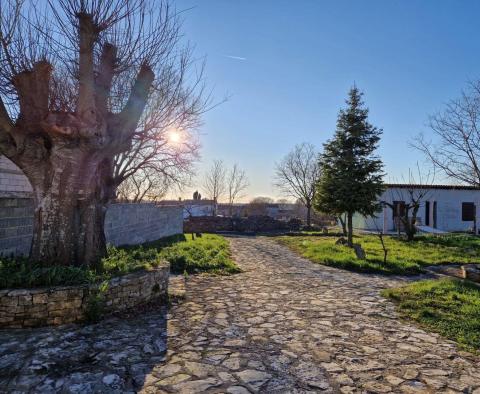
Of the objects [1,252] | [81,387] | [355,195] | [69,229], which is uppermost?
[355,195]

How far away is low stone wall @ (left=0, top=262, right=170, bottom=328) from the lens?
441 centimetres

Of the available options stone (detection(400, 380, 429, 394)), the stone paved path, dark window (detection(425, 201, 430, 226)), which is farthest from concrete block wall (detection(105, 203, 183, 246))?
dark window (detection(425, 201, 430, 226))

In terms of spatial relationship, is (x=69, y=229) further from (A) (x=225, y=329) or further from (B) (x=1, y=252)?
(A) (x=225, y=329)

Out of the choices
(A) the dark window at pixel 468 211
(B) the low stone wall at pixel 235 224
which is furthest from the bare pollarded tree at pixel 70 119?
(A) the dark window at pixel 468 211

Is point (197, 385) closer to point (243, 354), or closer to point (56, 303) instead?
Answer: point (243, 354)

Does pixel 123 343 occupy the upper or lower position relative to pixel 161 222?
lower

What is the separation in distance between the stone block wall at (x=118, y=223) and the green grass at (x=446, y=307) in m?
6.89

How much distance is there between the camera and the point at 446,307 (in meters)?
5.82

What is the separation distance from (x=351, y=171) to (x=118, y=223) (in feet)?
30.4

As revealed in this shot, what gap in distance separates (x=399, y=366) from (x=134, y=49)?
6208 mm

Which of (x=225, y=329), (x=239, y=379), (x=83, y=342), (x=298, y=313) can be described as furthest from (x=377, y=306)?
(x=83, y=342)

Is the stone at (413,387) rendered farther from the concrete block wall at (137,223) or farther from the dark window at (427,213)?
the dark window at (427,213)

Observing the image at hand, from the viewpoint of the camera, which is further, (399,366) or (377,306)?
(377,306)

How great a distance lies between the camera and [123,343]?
13.5ft
